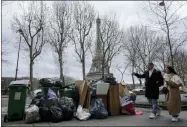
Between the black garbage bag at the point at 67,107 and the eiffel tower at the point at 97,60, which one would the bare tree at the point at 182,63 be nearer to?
the eiffel tower at the point at 97,60

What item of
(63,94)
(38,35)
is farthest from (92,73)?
(63,94)

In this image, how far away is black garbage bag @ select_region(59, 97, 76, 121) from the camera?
29.3 feet

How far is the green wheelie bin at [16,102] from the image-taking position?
9.38 metres

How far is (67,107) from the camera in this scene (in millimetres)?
9086

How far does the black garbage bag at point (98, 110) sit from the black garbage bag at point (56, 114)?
1.07 m

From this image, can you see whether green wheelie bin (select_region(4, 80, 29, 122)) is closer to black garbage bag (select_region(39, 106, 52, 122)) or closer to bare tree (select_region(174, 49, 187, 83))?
black garbage bag (select_region(39, 106, 52, 122))

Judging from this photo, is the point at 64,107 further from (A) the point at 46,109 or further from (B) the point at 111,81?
(B) the point at 111,81

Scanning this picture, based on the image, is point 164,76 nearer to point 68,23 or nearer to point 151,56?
point 68,23

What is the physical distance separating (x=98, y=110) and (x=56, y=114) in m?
1.38

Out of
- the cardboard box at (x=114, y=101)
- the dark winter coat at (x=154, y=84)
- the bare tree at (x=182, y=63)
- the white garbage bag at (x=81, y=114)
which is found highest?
the bare tree at (x=182, y=63)

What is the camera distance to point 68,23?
1427 inches

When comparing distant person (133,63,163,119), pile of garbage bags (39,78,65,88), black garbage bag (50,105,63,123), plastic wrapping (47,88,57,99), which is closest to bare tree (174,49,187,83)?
pile of garbage bags (39,78,65,88)

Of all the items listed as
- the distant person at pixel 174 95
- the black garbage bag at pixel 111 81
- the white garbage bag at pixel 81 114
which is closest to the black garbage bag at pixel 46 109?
the white garbage bag at pixel 81 114

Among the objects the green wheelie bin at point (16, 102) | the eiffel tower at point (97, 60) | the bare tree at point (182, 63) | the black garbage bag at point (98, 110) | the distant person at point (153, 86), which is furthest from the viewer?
the bare tree at point (182, 63)
